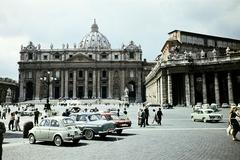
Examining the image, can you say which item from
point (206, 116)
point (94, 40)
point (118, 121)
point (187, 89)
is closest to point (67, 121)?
point (118, 121)

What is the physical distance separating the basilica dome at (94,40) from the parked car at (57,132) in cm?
11583

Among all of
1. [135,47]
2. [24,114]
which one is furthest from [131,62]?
[24,114]

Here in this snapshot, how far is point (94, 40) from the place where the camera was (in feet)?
433

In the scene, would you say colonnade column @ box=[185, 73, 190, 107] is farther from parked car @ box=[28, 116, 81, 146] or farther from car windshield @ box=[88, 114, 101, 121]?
parked car @ box=[28, 116, 81, 146]

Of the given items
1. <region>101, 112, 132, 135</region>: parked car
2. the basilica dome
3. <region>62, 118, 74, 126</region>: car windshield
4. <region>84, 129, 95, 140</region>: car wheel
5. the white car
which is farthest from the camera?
the basilica dome

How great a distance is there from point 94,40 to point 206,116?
109 meters

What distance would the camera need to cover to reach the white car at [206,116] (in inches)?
1040

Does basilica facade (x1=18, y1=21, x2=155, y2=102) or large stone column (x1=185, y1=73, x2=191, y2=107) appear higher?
basilica facade (x1=18, y1=21, x2=155, y2=102)

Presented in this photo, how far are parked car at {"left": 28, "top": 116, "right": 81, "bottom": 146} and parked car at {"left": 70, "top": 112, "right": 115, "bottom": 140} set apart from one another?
1.51 metres

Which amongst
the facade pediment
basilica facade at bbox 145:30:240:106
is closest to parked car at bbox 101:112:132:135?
basilica facade at bbox 145:30:240:106

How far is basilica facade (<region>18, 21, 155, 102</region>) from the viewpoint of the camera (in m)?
100

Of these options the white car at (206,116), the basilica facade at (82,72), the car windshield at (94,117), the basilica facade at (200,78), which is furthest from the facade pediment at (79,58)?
the car windshield at (94,117)

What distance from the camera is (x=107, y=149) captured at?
12.5 metres

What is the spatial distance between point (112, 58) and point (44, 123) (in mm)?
88721
